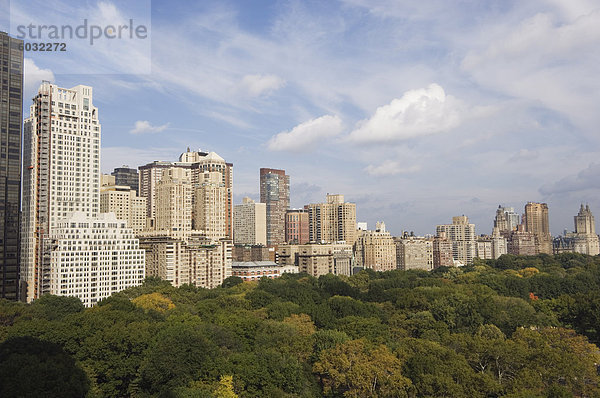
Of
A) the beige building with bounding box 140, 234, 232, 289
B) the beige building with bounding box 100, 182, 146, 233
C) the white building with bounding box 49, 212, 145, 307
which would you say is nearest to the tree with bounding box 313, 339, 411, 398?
the white building with bounding box 49, 212, 145, 307

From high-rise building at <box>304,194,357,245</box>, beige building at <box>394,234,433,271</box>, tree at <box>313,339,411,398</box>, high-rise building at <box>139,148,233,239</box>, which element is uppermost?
high-rise building at <box>139,148,233,239</box>

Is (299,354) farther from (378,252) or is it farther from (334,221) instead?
(334,221)

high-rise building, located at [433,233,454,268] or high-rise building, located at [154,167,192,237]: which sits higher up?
high-rise building, located at [154,167,192,237]

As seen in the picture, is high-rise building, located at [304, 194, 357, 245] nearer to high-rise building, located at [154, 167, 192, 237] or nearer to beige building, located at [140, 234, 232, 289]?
high-rise building, located at [154, 167, 192, 237]

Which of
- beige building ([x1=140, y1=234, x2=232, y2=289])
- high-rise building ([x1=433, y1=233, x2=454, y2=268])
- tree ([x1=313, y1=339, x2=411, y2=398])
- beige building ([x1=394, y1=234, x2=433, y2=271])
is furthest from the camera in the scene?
high-rise building ([x1=433, y1=233, x2=454, y2=268])

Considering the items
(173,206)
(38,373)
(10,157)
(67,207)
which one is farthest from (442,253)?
(38,373)

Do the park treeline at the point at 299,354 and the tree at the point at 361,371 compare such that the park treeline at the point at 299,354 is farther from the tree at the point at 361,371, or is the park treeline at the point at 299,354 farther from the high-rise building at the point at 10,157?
the high-rise building at the point at 10,157

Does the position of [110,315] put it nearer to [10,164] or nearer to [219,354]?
[219,354]
